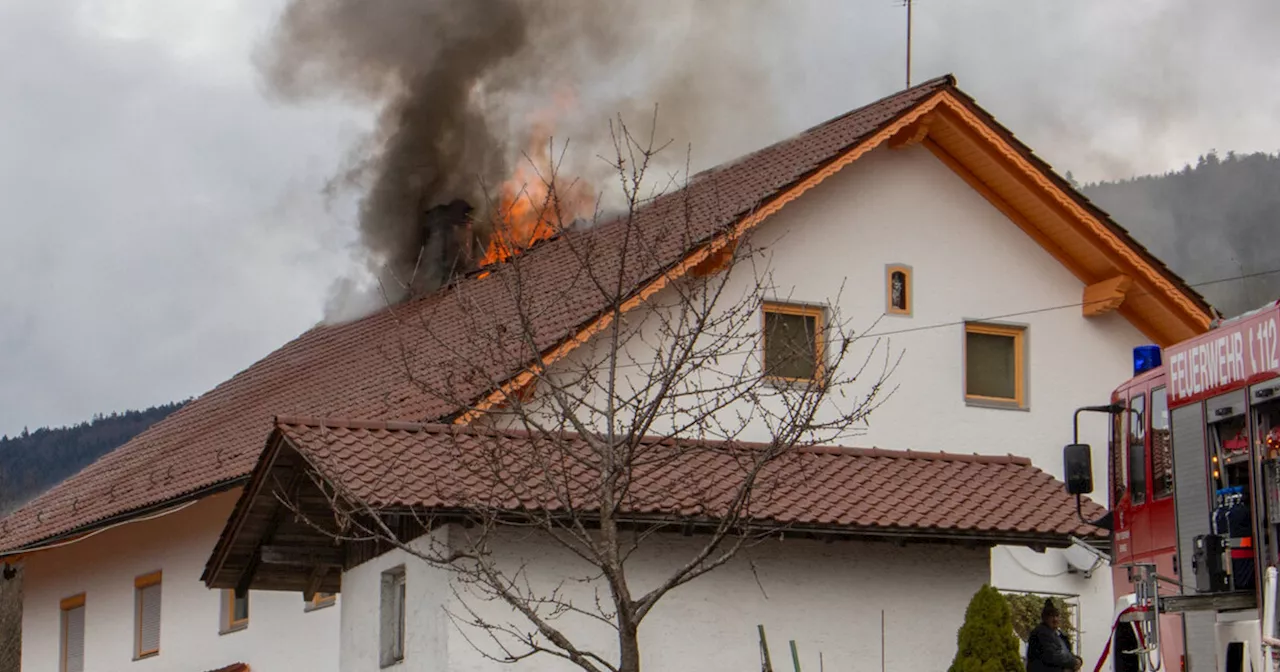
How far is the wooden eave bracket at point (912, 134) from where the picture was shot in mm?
25312

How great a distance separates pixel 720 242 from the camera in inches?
870

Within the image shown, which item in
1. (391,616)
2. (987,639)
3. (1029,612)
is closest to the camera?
(987,639)

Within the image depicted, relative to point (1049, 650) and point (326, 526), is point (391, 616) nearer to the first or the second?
point (326, 526)

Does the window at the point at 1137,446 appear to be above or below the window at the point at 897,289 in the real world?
→ below

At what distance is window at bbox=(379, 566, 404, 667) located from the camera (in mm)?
18781

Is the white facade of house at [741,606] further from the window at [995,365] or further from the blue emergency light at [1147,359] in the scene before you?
the window at [995,365]

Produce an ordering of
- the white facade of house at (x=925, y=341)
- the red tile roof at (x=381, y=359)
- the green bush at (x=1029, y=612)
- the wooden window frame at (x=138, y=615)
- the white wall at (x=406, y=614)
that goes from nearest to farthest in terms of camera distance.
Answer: the white wall at (x=406, y=614) → the red tile roof at (x=381, y=359) → the green bush at (x=1029, y=612) → the white facade of house at (x=925, y=341) → the wooden window frame at (x=138, y=615)

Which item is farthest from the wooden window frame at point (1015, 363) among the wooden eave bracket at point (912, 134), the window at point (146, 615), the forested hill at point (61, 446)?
the forested hill at point (61, 446)

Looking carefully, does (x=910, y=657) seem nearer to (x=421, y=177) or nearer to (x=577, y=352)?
(x=577, y=352)

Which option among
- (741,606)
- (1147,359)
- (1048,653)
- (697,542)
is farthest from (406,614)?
(1147,359)

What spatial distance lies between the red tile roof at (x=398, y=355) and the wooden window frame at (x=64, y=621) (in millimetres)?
1167

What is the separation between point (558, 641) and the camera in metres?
13.7

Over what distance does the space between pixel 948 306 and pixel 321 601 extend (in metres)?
7.92

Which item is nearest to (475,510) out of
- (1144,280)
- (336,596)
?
(336,596)
